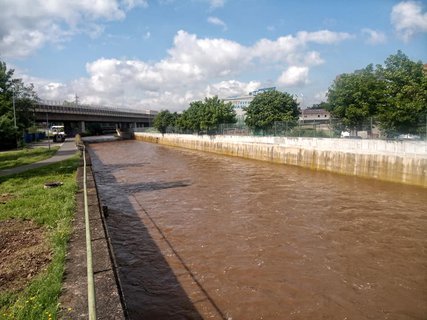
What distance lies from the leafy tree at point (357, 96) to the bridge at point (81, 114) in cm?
5647

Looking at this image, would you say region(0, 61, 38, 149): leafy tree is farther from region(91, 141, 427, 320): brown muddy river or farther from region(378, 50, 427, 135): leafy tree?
region(378, 50, 427, 135): leafy tree

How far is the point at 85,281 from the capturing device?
6.26 m

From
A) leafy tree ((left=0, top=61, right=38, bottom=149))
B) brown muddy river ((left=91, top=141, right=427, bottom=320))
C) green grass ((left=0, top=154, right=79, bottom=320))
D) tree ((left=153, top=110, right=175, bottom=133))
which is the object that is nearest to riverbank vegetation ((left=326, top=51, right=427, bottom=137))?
brown muddy river ((left=91, top=141, right=427, bottom=320))

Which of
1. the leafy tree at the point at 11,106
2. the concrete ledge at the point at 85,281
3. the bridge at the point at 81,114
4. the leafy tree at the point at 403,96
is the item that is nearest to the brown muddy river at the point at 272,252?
the concrete ledge at the point at 85,281

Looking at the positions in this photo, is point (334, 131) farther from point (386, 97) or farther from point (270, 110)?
point (270, 110)

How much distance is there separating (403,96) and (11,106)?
165ft

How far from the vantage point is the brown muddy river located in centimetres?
795

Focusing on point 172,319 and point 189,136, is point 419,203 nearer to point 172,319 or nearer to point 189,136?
point 172,319

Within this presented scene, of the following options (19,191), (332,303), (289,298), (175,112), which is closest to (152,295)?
(289,298)

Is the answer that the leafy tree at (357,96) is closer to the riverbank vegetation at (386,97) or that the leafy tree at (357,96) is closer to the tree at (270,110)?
the riverbank vegetation at (386,97)

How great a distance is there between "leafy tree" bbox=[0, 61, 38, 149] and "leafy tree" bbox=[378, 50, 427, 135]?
42.2 m

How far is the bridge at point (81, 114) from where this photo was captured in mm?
69062

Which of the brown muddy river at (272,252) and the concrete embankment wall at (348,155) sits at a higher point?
the concrete embankment wall at (348,155)

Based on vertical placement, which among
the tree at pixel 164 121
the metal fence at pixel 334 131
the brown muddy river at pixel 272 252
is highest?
the tree at pixel 164 121
